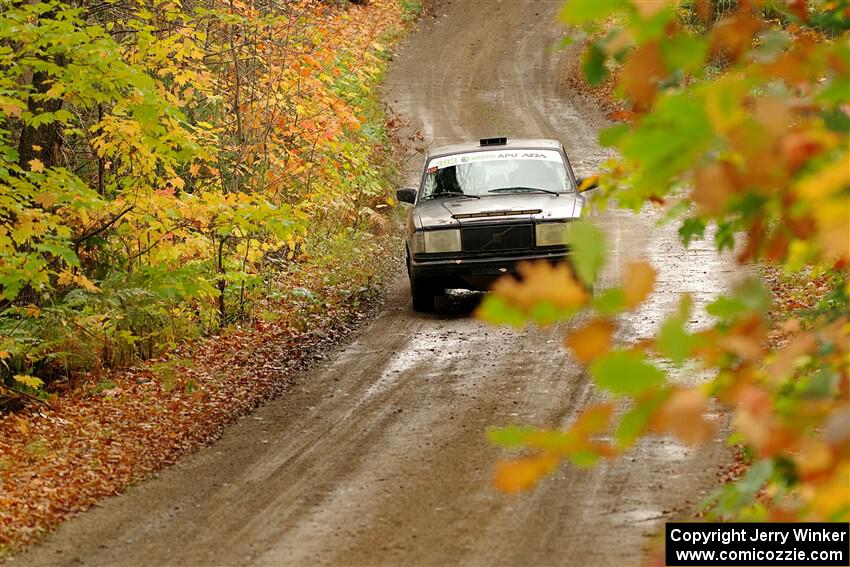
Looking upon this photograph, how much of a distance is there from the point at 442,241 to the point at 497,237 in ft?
2.05

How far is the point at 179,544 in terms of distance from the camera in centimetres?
652

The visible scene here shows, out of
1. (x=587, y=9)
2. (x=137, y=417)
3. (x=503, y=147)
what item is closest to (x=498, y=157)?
(x=503, y=147)

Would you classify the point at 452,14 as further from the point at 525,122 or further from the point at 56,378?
the point at 56,378

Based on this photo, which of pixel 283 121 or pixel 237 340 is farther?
pixel 283 121

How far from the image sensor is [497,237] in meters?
11.9

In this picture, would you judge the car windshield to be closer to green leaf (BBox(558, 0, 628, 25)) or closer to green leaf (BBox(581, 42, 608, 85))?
green leaf (BBox(581, 42, 608, 85))

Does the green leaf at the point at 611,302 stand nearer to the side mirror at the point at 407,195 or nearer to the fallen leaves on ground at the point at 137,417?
the fallen leaves on ground at the point at 137,417

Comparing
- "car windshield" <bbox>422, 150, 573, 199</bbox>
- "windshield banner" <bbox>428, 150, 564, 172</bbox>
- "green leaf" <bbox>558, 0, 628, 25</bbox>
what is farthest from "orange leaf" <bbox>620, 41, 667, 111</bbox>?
"windshield banner" <bbox>428, 150, 564, 172</bbox>

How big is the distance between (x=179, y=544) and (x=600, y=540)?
2.56 m

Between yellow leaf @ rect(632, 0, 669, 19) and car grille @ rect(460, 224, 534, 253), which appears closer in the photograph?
yellow leaf @ rect(632, 0, 669, 19)

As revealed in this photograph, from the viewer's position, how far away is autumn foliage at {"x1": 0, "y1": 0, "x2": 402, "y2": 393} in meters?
9.09

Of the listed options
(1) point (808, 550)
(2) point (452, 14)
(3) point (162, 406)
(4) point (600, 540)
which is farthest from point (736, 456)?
(2) point (452, 14)

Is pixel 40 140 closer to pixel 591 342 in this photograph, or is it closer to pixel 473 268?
pixel 473 268
